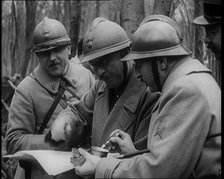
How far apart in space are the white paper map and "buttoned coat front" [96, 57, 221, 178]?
1.80ft

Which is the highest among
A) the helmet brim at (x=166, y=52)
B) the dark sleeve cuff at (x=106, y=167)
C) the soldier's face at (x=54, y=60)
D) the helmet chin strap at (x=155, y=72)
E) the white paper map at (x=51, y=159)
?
the helmet brim at (x=166, y=52)

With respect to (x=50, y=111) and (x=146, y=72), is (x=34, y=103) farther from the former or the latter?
(x=146, y=72)

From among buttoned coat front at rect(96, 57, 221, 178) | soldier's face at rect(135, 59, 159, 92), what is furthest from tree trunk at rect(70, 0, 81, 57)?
buttoned coat front at rect(96, 57, 221, 178)

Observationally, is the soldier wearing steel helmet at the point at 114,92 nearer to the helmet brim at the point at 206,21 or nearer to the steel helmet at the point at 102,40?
the steel helmet at the point at 102,40

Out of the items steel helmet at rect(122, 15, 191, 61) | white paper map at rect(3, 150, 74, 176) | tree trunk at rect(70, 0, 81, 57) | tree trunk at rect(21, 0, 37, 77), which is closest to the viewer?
→ steel helmet at rect(122, 15, 191, 61)

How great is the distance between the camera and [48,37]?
537 centimetres

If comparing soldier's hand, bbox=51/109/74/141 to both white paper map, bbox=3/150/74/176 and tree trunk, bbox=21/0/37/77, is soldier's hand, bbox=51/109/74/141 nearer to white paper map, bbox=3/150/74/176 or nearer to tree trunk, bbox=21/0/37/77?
white paper map, bbox=3/150/74/176

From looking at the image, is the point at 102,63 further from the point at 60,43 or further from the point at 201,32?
the point at 201,32

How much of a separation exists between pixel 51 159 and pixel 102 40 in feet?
3.28

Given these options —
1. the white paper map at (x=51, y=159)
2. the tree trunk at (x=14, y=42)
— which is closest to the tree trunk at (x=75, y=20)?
the tree trunk at (x=14, y=42)

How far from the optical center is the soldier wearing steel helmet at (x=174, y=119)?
324 cm

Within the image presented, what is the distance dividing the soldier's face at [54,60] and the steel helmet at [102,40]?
1.17 m

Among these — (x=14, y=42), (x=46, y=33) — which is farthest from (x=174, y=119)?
(x=14, y=42)

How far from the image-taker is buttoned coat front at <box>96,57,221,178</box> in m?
3.23
